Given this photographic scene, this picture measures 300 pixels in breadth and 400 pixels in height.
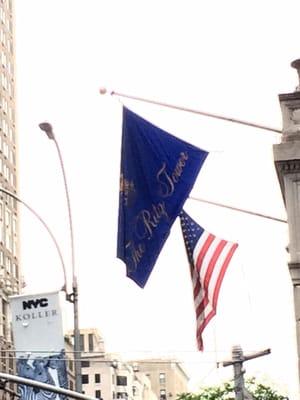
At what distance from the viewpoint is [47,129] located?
2491cm

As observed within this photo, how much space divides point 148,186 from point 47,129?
477cm

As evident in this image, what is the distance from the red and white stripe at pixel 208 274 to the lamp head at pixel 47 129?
509 centimetres

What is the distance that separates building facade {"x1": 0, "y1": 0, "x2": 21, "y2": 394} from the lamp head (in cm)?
7253

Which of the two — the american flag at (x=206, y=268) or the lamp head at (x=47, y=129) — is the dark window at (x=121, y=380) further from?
the american flag at (x=206, y=268)

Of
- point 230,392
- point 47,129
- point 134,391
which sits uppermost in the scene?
point 134,391

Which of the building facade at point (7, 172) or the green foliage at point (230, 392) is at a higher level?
the building facade at point (7, 172)

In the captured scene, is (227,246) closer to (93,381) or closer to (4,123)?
(4,123)

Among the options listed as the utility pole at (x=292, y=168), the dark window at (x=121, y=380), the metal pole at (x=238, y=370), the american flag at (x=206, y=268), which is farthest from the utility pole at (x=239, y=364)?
the dark window at (x=121, y=380)

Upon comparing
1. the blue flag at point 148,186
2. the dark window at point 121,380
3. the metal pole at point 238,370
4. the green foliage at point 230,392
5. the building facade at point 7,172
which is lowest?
the metal pole at point 238,370

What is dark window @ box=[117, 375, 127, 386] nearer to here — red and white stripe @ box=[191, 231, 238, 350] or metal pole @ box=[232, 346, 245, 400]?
metal pole @ box=[232, 346, 245, 400]

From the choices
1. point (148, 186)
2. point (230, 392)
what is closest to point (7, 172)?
point (230, 392)

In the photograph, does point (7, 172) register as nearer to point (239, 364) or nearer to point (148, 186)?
point (239, 364)

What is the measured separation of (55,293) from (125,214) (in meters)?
2.93

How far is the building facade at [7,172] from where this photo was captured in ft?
331
